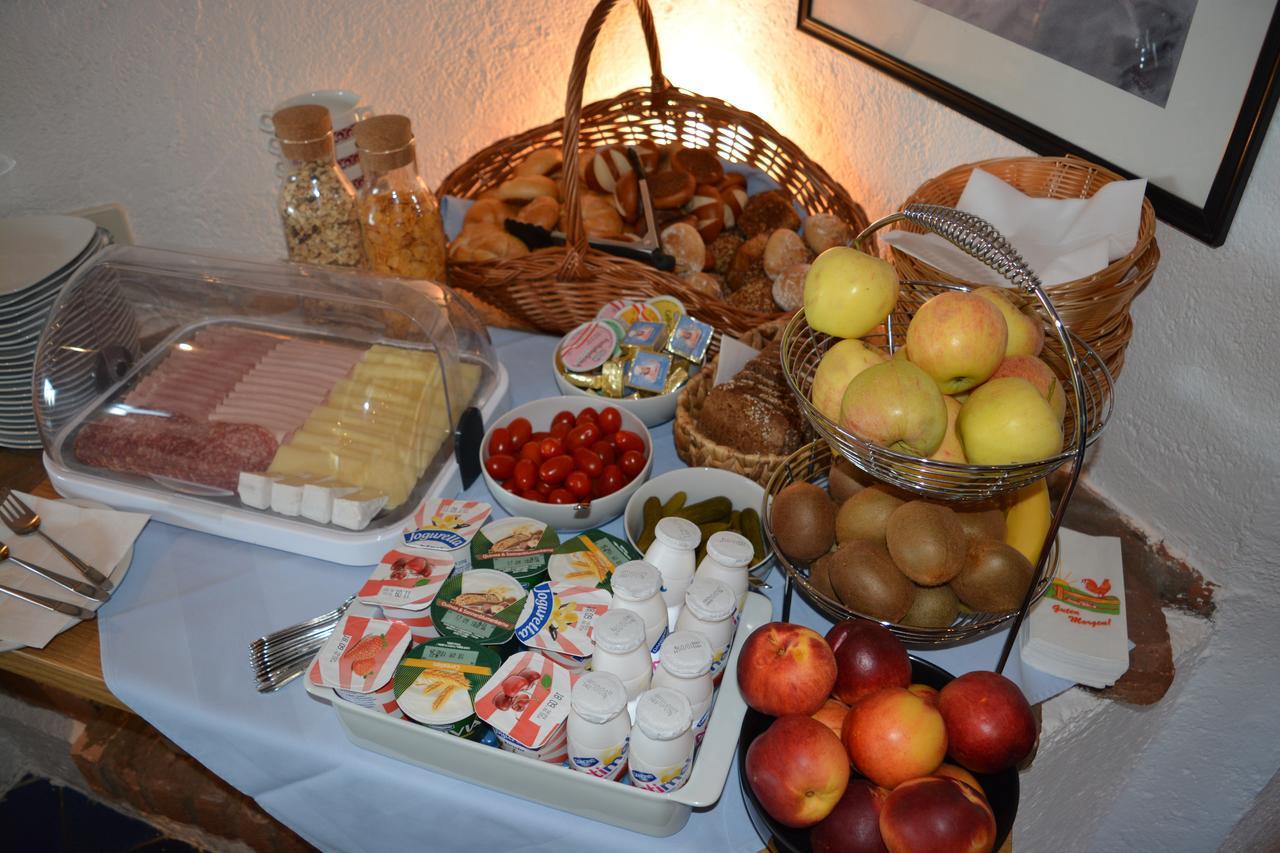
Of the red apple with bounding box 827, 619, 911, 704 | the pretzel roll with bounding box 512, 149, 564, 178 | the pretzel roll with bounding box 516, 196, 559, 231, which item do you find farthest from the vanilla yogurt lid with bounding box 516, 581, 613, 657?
the pretzel roll with bounding box 512, 149, 564, 178

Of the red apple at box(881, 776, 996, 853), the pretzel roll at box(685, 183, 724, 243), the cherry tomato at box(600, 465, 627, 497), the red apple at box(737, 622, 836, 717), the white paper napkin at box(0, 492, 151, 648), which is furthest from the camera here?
the pretzel roll at box(685, 183, 724, 243)

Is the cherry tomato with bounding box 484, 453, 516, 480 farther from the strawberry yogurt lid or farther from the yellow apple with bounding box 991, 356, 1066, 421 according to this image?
the yellow apple with bounding box 991, 356, 1066, 421

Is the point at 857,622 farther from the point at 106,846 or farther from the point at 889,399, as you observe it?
the point at 106,846

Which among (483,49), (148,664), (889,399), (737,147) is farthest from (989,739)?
(483,49)

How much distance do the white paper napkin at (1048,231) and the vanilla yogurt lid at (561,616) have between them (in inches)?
23.8

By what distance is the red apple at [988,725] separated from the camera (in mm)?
718

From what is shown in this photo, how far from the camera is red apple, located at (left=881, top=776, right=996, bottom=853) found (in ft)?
2.14

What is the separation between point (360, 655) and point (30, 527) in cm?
56

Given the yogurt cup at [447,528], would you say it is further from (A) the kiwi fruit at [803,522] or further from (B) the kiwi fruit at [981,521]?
(B) the kiwi fruit at [981,521]

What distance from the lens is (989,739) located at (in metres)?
0.72

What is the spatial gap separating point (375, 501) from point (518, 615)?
297 mm

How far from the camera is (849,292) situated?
80 centimetres

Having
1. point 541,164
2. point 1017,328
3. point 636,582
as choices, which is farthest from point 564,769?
point 541,164

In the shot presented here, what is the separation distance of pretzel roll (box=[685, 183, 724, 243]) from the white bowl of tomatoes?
0.53m
